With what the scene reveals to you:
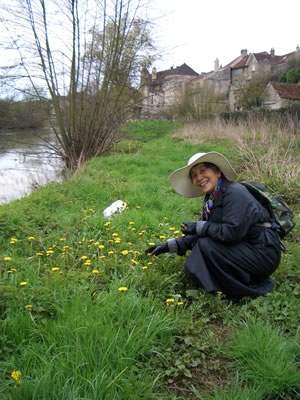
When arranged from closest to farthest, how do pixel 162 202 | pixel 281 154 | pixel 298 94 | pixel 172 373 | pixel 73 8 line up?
pixel 172 373
pixel 162 202
pixel 281 154
pixel 73 8
pixel 298 94

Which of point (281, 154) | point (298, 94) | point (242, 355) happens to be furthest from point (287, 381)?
point (298, 94)

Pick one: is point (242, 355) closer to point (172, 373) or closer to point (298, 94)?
point (172, 373)

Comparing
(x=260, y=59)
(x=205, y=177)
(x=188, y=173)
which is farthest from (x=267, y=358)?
(x=260, y=59)

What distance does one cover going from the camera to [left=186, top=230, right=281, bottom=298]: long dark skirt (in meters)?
3.09

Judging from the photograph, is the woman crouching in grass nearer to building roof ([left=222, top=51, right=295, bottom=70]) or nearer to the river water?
the river water

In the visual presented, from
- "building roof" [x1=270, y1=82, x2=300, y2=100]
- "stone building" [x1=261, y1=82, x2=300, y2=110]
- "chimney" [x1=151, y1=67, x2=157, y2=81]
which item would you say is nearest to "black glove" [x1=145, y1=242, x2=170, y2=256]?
"chimney" [x1=151, y1=67, x2=157, y2=81]

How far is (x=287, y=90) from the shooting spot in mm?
40469

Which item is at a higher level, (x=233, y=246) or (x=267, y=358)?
(x=233, y=246)

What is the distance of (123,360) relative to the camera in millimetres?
2127

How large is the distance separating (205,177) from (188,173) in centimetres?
22

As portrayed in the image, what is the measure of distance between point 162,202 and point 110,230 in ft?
6.64

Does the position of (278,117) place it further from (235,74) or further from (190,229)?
(235,74)

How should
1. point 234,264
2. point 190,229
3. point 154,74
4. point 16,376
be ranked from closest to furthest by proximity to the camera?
point 16,376
point 234,264
point 190,229
point 154,74

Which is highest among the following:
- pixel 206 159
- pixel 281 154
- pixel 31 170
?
pixel 206 159
